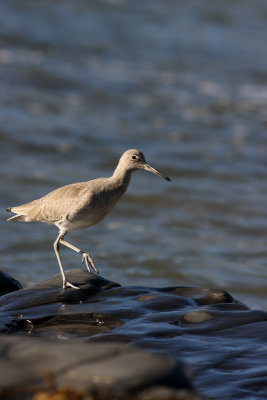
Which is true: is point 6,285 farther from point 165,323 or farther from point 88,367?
point 88,367

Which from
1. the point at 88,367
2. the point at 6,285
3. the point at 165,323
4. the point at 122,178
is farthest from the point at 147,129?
the point at 88,367

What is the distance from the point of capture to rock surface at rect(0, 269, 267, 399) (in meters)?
4.95

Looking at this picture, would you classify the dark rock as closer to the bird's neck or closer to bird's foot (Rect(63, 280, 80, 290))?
bird's foot (Rect(63, 280, 80, 290))

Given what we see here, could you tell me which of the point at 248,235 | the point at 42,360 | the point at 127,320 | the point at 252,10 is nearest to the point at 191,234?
the point at 248,235

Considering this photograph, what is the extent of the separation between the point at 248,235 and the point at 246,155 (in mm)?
2976

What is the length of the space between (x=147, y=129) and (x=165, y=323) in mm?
8441

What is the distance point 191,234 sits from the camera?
10023 mm

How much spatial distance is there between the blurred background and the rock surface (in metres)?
2.30

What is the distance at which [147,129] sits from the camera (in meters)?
13.8

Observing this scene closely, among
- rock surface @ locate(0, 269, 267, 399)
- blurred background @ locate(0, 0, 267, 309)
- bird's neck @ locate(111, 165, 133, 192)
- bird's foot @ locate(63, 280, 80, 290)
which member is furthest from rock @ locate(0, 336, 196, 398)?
blurred background @ locate(0, 0, 267, 309)

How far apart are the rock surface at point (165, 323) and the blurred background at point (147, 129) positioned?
2.30m

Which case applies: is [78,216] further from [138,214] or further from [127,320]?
[138,214]

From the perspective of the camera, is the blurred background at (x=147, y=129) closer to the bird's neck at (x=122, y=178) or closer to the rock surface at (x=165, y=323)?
the bird's neck at (x=122, y=178)

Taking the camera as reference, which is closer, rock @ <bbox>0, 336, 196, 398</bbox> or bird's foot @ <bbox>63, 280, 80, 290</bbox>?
rock @ <bbox>0, 336, 196, 398</bbox>
